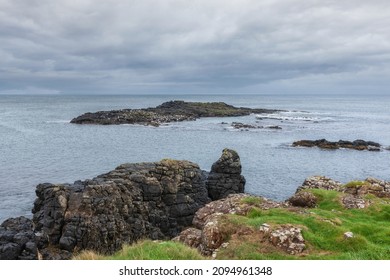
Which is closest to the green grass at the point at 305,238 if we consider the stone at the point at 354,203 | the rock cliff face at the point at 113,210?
the stone at the point at 354,203

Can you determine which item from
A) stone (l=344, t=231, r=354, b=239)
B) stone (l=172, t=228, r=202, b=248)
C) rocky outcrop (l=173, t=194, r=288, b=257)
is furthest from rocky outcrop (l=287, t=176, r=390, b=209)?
stone (l=172, t=228, r=202, b=248)

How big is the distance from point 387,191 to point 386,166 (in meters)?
41.4

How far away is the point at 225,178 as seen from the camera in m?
45.9

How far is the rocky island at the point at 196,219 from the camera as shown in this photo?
16.4 meters

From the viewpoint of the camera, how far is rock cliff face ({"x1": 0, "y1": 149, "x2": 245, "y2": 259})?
2975 cm

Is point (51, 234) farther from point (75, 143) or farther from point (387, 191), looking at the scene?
point (75, 143)

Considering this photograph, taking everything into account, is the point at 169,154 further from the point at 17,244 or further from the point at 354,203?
the point at 354,203

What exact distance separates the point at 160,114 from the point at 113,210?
12189 cm

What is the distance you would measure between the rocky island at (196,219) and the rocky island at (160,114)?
3437 inches

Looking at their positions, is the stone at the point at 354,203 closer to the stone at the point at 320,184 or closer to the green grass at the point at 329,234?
the green grass at the point at 329,234

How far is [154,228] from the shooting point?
35.6 metres

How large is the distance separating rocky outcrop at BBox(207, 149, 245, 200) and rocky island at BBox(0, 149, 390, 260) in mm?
123

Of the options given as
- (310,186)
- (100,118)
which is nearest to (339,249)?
(310,186)

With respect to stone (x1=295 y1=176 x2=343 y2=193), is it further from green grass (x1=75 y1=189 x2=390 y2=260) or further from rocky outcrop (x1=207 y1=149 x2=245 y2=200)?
rocky outcrop (x1=207 y1=149 x2=245 y2=200)
